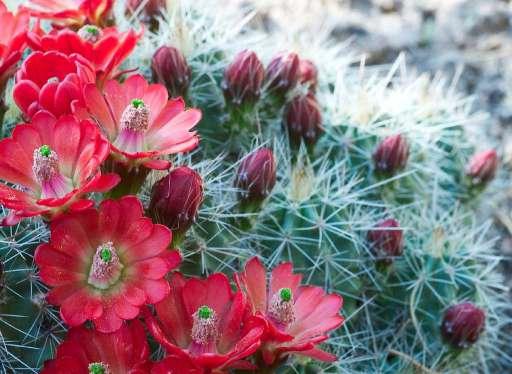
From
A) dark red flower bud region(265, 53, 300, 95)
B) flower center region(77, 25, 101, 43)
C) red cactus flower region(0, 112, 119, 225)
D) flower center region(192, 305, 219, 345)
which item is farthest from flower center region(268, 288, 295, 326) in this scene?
dark red flower bud region(265, 53, 300, 95)

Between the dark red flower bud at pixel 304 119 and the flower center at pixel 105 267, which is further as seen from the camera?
the dark red flower bud at pixel 304 119

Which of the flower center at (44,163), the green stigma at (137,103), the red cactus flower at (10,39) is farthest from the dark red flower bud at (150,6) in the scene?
the flower center at (44,163)

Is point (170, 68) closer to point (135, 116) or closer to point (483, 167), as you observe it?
point (135, 116)

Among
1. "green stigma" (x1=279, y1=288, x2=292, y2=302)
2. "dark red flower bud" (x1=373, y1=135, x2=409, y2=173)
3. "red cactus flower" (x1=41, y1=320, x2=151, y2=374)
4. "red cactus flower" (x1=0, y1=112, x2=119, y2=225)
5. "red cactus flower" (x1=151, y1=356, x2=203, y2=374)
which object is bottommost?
"dark red flower bud" (x1=373, y1=135, x2=409, y2=173)

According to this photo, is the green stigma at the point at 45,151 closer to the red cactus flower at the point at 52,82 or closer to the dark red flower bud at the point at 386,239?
the red cactus flower at the point at 52,82

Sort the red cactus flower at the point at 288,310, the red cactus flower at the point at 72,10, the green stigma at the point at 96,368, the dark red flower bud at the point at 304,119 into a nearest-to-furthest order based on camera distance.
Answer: the green stigma at the point at 96,368 → the red cactus flower at the point at 288,310 → the red cactus flower at the point at 72,10 → the dark red flower bud at the point at 304,119

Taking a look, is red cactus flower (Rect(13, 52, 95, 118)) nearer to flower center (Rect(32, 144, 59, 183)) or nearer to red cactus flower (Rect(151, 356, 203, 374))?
flower center (Rect(32, 144, 59, 183))
